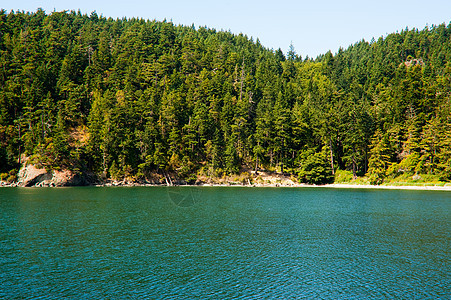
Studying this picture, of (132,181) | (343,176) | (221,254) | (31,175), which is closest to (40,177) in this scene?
(31,175)

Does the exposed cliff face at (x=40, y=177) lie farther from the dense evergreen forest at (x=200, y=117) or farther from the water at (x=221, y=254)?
the water at (x=221, y=254)

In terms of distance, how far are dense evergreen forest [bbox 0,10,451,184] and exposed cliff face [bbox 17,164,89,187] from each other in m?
2.12

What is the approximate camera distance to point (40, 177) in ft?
270

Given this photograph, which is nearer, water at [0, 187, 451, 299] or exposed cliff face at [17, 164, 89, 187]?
water at [0, 187, 451, 299]

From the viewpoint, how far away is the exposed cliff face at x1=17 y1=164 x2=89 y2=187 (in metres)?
81.4

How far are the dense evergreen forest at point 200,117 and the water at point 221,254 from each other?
46.1 metres

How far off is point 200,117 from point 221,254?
7792 centimetres

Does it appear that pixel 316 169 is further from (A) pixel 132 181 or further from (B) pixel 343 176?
(A) pixel 132 181

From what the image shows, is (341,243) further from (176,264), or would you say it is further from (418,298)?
(176,264)

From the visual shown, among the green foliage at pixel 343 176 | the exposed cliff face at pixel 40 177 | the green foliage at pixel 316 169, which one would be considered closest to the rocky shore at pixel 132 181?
the exposed cliff face at pixel 40 177

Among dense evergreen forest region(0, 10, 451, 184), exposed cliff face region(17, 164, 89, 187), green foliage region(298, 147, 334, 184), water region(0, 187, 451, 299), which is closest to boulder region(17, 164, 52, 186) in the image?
exposed cliff face region(17, 164, 89, 187)

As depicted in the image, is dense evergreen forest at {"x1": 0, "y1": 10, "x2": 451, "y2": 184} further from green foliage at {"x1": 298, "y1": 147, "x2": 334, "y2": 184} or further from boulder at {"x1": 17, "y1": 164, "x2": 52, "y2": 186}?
boulder at {"x1": 17, "y1": 164, "x2": 52, "y2": 186}

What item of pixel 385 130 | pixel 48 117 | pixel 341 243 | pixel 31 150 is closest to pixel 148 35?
pixel 48 117

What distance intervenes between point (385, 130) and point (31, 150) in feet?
333
